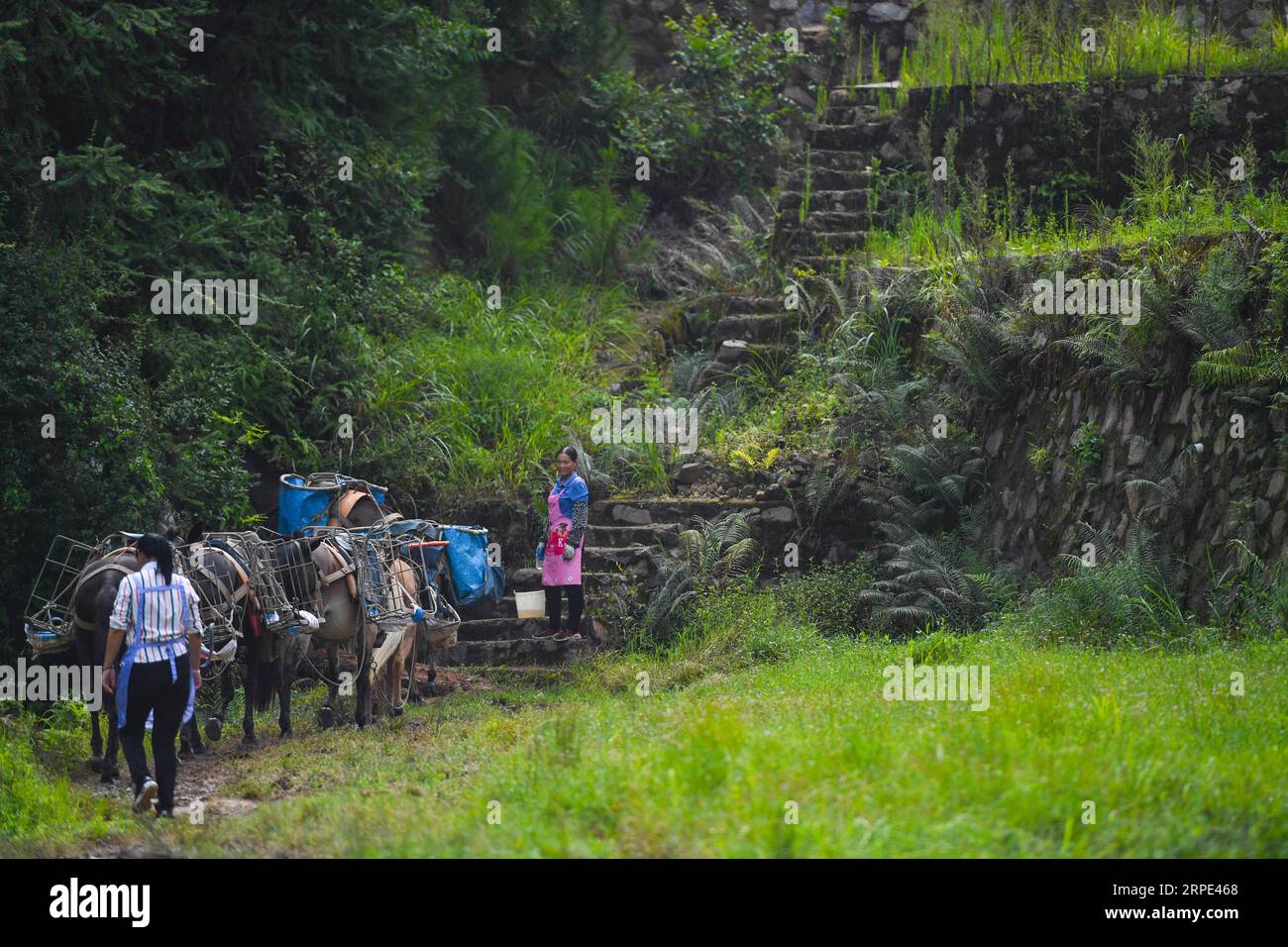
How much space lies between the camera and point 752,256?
19469mm

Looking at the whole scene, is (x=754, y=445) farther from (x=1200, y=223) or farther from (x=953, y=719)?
(x=953, y=719)

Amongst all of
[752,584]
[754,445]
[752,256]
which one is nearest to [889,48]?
[752,256]

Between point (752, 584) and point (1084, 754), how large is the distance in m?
7.19

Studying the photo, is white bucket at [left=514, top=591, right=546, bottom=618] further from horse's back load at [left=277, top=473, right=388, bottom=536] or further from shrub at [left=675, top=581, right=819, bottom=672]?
horse's back load at [left=277, top=473, right=388, bottom=536]

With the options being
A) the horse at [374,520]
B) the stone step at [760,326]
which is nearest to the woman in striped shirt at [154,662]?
the horse at [374,520]

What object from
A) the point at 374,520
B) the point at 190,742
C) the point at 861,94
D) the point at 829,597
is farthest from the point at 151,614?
the point at 861,94

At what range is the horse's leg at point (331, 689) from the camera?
12305 millimetres

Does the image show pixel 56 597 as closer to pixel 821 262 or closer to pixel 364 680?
pixel 364 680

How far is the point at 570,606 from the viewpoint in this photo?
47.4ft

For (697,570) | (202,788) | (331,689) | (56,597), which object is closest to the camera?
(202,788)

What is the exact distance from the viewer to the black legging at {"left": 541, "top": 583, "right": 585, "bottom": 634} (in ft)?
47.2

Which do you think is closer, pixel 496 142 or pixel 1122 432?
pixel 1122 432

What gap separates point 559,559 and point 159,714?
573 cm

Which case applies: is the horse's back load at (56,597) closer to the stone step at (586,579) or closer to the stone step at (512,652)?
the stone step at (512,652)
